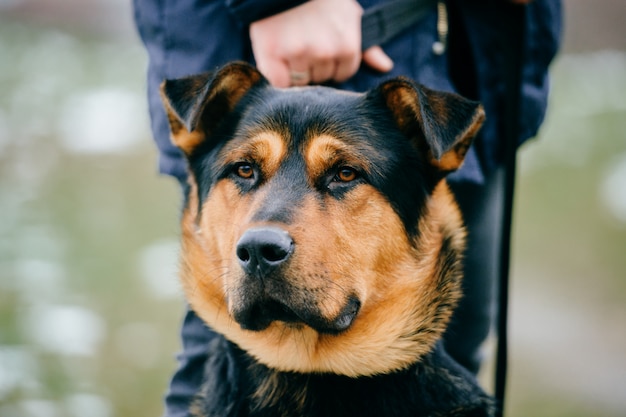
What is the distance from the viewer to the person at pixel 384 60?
2553 mm

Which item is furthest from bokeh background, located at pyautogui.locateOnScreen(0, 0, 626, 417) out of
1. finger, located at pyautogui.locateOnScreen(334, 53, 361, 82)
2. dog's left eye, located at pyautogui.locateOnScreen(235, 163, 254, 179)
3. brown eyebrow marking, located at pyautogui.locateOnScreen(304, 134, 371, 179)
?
finger, located at pyautogui.locateOnScreen(334, 53, 361, 82)

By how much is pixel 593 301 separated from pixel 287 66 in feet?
14.8

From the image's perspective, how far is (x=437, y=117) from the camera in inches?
97.9

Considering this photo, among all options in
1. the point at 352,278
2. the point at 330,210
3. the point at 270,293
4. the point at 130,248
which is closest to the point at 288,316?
the point at 270,293

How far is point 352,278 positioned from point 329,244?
0.15 meters

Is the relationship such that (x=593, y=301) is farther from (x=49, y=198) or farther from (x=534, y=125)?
(x=49, y=198)

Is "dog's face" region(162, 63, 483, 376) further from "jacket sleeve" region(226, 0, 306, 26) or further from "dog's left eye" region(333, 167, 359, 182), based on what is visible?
"jacket sleeve" region(226, 0, 306, 26)

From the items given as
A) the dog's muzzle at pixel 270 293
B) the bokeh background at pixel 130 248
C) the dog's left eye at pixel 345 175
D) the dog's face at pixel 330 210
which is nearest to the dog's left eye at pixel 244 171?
the dog's face at pixel 330 210

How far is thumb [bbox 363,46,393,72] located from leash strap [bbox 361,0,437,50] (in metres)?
0.04

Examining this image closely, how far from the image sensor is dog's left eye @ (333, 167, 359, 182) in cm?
262

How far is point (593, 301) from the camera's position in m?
6.21

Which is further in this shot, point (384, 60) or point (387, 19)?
point (384, 60)

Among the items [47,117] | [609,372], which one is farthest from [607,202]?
[47,117]

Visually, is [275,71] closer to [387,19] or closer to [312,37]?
[312,37]
